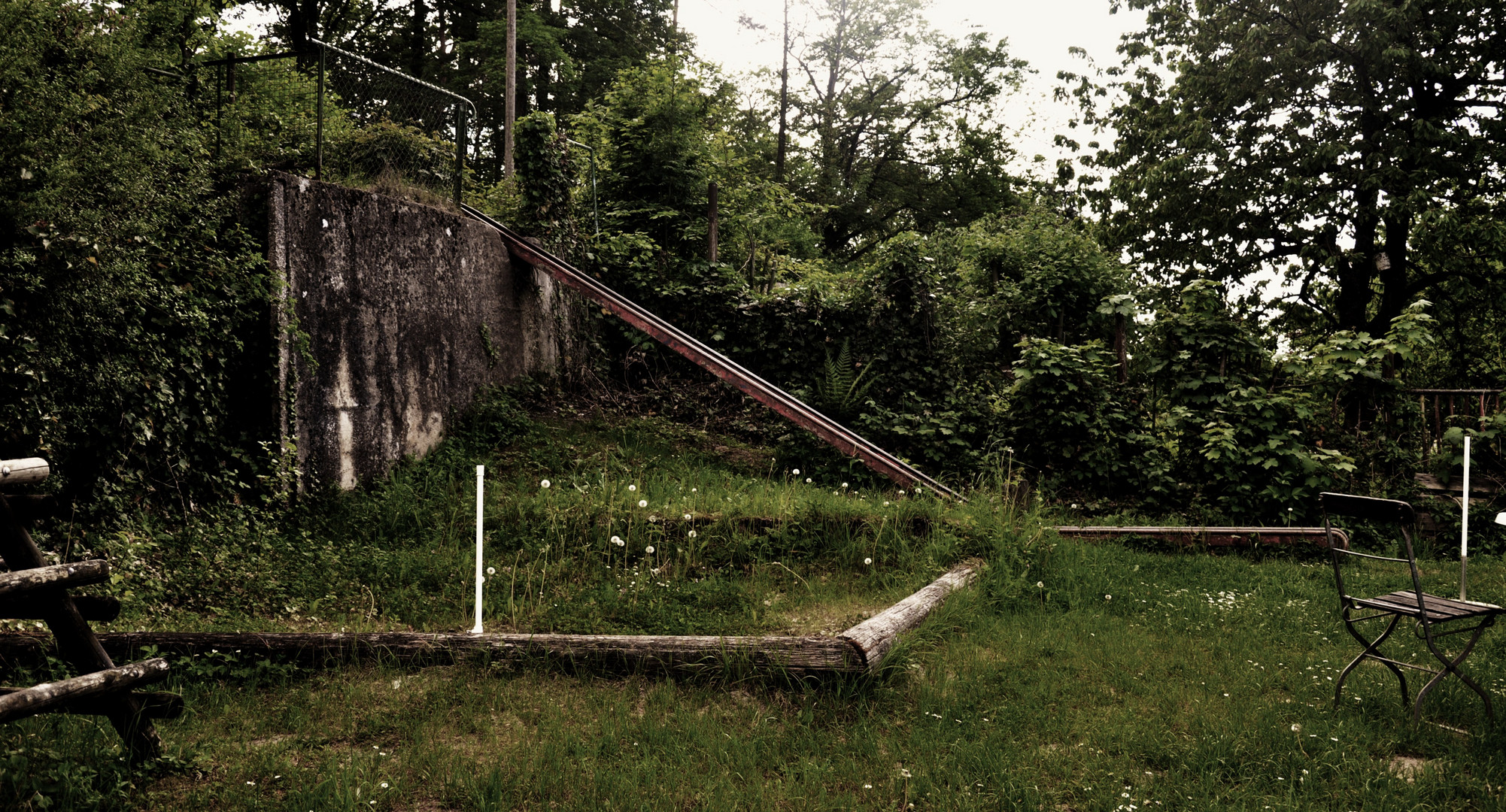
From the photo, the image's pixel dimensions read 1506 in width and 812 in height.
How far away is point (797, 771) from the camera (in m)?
3.91

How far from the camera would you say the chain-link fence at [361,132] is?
8.14 m

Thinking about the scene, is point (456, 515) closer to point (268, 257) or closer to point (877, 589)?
point (268, 257)

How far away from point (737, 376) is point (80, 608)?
667cm

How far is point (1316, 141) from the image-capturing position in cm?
1602

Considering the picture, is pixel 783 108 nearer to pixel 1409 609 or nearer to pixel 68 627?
pixel 1409 609

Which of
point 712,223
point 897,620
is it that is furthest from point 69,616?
point 712,223

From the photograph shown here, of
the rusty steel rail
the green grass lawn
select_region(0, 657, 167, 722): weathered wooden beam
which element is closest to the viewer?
select_region(0, 657, 167, 722): weathered wooden beam

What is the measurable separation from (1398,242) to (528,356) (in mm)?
15162

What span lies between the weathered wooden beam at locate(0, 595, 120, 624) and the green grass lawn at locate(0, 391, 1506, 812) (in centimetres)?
55

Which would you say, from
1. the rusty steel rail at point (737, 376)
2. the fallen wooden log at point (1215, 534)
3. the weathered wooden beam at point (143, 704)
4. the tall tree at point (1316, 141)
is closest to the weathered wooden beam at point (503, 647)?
the weathered wooden beam at point (143, 704)

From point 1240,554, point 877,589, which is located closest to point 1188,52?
point 1240,554

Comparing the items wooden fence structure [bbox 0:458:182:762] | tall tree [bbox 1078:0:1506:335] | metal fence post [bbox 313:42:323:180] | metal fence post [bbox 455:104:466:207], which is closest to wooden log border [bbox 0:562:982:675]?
wooden fence structure [bbox 0:458:182:762]

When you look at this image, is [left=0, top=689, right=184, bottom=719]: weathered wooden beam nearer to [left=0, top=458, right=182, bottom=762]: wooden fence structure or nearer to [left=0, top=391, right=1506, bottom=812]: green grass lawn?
[left=0, top=458, right=182, bottom=762]: wooden fence structure

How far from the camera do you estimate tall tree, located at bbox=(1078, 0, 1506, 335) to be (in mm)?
14773
